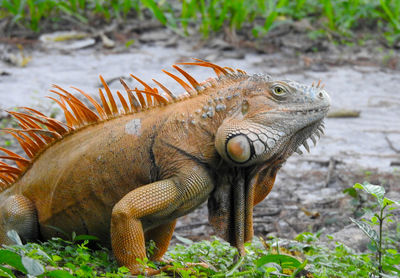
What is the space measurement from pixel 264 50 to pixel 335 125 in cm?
291

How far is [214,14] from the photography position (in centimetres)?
1160

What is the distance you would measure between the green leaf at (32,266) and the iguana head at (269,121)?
1360 mm

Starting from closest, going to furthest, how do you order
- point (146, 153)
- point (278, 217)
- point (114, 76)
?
point (146, 153) → point (278, 217) → point (114, 76)

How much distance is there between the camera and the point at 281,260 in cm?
380

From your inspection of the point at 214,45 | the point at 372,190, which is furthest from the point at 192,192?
the point at 214,45

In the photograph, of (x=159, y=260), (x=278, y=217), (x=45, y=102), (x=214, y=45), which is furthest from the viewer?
(x=214, y=45)

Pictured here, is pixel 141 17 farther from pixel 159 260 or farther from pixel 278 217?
pixel 159 260

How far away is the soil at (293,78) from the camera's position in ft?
21.5

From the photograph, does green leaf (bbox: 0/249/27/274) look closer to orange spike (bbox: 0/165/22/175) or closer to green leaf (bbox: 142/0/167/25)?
orange spike (bbox: 0/165/22/175)

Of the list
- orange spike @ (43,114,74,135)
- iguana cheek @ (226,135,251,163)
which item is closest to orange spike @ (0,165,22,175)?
orange spike @ (43,114,74,135)

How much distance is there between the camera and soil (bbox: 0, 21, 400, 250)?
6.55 m

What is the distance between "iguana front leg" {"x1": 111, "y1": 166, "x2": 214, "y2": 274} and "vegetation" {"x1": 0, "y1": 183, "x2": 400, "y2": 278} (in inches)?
4.6

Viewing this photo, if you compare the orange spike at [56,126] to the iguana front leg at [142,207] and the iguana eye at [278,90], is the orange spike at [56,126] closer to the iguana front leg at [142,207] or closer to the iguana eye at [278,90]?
the iguana front leg at [142,207]

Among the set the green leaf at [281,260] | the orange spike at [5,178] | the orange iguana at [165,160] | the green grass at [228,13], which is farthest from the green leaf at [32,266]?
the green grass at [228,13]
